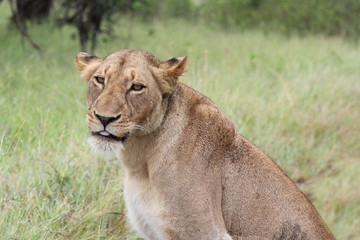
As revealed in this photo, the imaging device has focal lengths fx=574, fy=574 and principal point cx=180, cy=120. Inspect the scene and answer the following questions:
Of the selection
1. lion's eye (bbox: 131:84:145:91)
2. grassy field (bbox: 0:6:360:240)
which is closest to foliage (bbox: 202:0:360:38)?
grassy field (bbox: 0:6:360:240)

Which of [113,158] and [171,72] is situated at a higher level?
[171,72]

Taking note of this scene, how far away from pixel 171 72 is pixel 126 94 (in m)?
0.34

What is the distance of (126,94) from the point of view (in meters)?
3.11

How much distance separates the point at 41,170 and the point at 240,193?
5.45ft

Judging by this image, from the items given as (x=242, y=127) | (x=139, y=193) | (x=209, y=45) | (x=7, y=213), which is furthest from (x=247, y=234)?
(x=209, y=45)

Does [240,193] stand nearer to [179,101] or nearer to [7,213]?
[179,101]

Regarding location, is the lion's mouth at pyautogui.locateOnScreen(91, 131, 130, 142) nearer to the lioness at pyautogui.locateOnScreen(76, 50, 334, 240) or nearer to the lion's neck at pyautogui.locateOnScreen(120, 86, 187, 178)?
the lioness at pyautogui.locateOnScreen(76, 50, 334, 240)

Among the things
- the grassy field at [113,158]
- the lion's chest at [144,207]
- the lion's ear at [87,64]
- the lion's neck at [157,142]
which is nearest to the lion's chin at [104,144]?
the lion's neck at [157,142]

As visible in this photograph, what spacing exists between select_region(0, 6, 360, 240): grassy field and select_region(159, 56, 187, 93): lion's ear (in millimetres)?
805

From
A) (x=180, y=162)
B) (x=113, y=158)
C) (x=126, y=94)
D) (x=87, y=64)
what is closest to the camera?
(x=126, y=94)

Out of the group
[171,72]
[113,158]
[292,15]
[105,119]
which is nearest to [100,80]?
[105,119]

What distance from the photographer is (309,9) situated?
1414 cm

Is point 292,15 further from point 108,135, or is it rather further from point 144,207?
point 108,135

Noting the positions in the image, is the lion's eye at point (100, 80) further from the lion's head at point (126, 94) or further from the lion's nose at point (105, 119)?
the lion's nose at point (105, 119)
